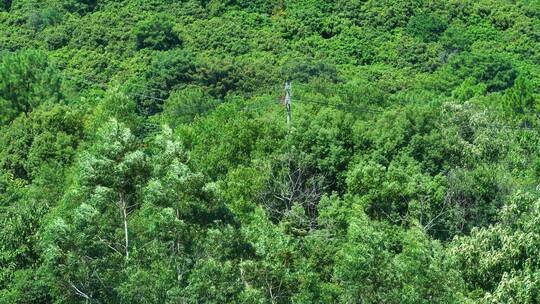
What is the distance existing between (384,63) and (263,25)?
40.0ft

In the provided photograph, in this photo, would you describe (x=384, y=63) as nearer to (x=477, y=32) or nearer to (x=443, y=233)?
(x=477, y=32)

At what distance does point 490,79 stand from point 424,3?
18.1 m

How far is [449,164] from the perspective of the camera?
49.9 meters

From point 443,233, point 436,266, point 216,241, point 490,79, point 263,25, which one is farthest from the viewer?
point 263,25

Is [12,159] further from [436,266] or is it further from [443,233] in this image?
[436,266]

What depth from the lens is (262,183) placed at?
44875 mm

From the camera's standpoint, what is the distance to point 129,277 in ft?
107

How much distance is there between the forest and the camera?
32812 millimetres

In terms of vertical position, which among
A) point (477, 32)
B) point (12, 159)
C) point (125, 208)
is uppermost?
point (125, 208)

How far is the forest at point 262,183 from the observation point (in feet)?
108

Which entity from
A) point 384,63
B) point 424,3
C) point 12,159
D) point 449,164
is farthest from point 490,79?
point 12,159

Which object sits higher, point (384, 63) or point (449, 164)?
point (449, 164)

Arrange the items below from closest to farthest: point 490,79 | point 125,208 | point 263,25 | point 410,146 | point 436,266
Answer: point 436,266 < point 125,208 < point 410,146 < point 490,79 < point 263,25

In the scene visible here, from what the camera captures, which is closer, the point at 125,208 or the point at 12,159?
the point at 125,208
